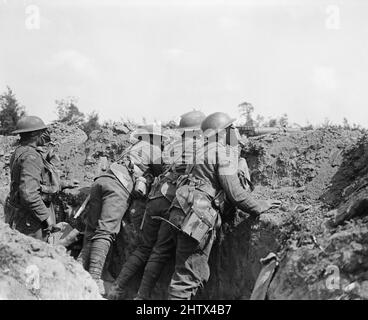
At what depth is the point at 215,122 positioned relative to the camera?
831cm

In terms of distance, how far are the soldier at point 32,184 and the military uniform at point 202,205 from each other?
2.33 m

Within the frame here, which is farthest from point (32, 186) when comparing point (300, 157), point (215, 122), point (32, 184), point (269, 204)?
point (300, 157)

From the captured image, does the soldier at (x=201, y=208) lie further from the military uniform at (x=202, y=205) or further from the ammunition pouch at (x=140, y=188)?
the ammunition pouch at (x=140, y=188)

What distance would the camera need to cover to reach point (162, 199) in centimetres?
839

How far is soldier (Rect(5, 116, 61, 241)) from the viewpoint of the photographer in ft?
30.2

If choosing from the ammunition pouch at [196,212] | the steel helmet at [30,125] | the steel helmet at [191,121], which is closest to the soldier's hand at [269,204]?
the ammunition pouch at [196,212]

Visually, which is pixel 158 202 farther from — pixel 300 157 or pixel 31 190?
pixel 300 157

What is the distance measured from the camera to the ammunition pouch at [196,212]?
301 inches

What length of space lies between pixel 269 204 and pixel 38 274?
119 inches

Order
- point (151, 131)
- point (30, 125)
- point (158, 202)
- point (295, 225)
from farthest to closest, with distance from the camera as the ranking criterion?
point (30, 125) < point (151, 131) < point (158, 202) < point (295, 225)

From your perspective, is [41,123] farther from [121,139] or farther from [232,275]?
[232,275]

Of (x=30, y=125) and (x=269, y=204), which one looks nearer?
(x=269, y=204)
